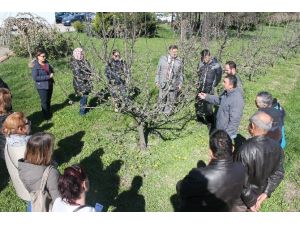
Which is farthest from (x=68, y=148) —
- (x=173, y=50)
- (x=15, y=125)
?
(x=173, y=50)

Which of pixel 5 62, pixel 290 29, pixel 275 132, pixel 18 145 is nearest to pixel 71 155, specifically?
pixel 18 145

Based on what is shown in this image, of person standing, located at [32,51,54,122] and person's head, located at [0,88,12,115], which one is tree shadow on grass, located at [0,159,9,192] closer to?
person's head, located at [0,88,12,115]

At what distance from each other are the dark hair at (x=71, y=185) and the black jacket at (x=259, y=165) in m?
1.94

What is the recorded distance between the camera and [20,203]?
561 centimetres

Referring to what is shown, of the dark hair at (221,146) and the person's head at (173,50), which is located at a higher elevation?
the person's head at (173,50)

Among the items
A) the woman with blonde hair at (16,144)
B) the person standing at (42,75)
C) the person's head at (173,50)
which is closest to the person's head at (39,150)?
the woman with blonde hair at (16,144)

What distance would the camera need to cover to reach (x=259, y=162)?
3.99m

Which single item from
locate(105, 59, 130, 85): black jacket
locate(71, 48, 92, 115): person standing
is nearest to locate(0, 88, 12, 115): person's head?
locate(71, 48, 92, 115): person standing

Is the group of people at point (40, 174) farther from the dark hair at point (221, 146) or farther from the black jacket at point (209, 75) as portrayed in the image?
the black jacket at point (209, 75)

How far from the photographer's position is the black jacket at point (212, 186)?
344 centimetres

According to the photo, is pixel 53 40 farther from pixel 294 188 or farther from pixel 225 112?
pixel 294 188

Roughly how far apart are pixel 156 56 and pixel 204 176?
1355 cm

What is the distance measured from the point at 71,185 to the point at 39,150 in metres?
0.77

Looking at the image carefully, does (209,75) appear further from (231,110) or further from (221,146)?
(221,146)
